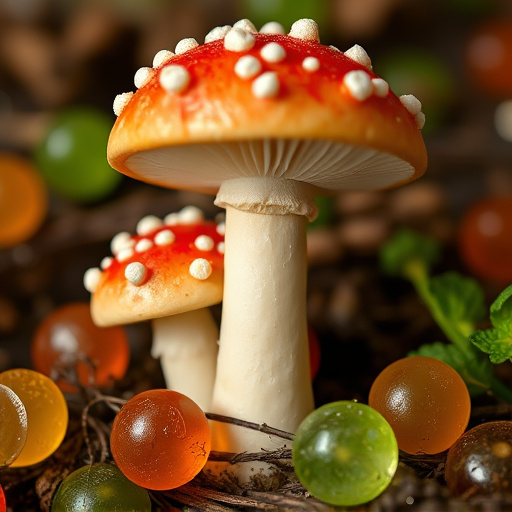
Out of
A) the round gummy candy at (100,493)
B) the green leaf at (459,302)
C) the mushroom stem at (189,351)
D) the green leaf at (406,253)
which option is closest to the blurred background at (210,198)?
the green leaf at (406,253)

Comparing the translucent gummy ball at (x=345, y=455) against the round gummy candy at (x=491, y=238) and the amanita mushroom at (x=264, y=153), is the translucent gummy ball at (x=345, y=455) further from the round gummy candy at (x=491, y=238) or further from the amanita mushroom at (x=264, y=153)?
Result: the round gummy candy at (x=491, y=238)

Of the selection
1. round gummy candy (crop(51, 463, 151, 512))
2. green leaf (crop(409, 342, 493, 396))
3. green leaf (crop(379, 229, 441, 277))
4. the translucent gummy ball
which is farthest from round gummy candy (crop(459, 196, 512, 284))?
round gummy candy (crop(51, 463, 151, 512))

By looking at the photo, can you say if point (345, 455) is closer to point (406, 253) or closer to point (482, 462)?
point (482, 462)

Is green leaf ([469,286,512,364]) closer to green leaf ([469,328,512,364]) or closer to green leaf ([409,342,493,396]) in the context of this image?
green leaf ([469,328,512,364])

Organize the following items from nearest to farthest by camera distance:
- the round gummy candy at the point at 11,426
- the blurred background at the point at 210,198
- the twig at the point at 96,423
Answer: the round gummy candy at the point at 11,426
the twig at the point at 96,423
the blurred background at the point at 210,198

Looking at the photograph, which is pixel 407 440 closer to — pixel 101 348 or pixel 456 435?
pixel 456 435

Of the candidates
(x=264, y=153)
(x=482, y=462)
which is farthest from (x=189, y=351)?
(x=482, y=462)
